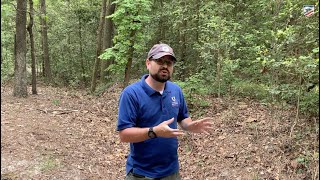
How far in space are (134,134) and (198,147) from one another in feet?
17.4

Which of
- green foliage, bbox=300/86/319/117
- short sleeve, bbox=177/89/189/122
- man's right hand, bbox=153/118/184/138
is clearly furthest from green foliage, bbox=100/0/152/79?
man's right hand, bbox=153/118/184/138

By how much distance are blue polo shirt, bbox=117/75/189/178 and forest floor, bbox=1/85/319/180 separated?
128 inches

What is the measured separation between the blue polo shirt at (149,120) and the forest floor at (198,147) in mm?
3243

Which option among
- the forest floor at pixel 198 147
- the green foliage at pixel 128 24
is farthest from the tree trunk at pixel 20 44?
Answer: the green foliage at pixel 128 24

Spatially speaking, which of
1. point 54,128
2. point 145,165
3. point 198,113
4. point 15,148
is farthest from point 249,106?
point 145,165

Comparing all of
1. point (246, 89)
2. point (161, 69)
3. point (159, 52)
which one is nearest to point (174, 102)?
point (161, 69)

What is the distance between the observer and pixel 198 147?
27.3 ft

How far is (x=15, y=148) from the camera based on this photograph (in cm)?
791

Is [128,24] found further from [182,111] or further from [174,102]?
[174,102]

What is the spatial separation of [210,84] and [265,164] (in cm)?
575

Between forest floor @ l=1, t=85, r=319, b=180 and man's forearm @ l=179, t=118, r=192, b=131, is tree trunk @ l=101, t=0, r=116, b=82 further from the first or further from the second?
man's forearm @ l=179, t=118, r=192, b=131

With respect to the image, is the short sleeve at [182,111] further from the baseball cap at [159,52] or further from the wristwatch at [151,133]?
the wristwatch at [151,133]

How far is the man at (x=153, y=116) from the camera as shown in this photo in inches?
135

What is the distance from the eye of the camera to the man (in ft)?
11.3
